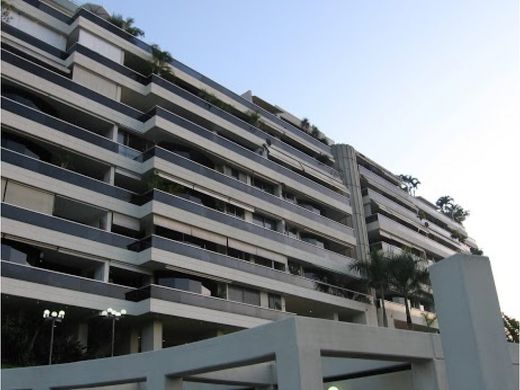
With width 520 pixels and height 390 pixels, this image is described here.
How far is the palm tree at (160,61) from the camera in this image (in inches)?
1524

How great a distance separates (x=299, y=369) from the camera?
12.7 meters

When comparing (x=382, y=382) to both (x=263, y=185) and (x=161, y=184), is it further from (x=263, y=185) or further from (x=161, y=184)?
(x=263, y=185)

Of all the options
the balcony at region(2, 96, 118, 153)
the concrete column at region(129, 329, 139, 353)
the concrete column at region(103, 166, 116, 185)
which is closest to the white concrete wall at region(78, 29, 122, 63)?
the balcony at region(2, 96, 118, 153)

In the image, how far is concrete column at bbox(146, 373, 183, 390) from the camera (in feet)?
53.4

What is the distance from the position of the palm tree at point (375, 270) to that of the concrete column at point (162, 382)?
27989 millimetres

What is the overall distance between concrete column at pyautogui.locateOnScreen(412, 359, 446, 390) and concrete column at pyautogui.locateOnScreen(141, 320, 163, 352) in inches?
712

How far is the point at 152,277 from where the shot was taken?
32.6 metres

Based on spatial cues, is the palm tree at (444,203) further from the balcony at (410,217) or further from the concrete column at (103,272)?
the concrete column at (103,272)

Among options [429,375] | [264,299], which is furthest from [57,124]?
[429,375]

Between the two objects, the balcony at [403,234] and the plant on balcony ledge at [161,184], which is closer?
A: the plant on balcony ledge at [161,184]

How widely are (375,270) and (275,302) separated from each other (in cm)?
874

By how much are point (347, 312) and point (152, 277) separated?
17.6 metres

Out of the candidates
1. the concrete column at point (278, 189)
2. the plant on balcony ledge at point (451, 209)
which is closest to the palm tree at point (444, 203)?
the plant on balcony ledge at point (451, 209)

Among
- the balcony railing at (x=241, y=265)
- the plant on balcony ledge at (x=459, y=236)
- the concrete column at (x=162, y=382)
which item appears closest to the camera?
the concrete column at (x=162, y=382)
